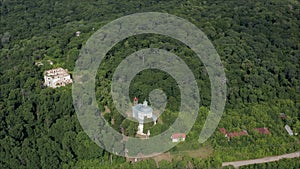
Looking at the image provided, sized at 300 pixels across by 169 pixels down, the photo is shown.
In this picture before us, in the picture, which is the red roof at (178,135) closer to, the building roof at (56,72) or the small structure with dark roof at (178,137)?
the small structure with dark roof at (178,137)

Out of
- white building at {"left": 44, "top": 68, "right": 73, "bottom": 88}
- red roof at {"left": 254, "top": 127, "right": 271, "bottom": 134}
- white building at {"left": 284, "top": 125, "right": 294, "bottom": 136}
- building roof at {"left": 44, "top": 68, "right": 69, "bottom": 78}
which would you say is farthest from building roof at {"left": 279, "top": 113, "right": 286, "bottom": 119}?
building roof at {"left": 44, "top": 68, "right": 69, "bottom": 78}

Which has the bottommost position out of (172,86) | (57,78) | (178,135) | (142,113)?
(178,135)

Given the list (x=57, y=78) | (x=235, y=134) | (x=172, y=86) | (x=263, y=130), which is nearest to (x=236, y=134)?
(x=235, y=134)

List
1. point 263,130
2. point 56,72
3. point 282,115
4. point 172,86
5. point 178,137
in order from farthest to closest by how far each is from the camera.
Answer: point 56,72, point 282,115, point 172,86, point 263,130, point 178,137

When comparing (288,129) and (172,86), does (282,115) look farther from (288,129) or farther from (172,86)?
(172,86)

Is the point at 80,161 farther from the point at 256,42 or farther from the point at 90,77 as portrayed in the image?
the point at 256,42

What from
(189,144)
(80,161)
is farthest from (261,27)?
(80,161)

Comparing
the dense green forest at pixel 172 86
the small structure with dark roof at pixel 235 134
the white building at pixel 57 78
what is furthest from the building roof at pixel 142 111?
the white building at pixel 57 78
